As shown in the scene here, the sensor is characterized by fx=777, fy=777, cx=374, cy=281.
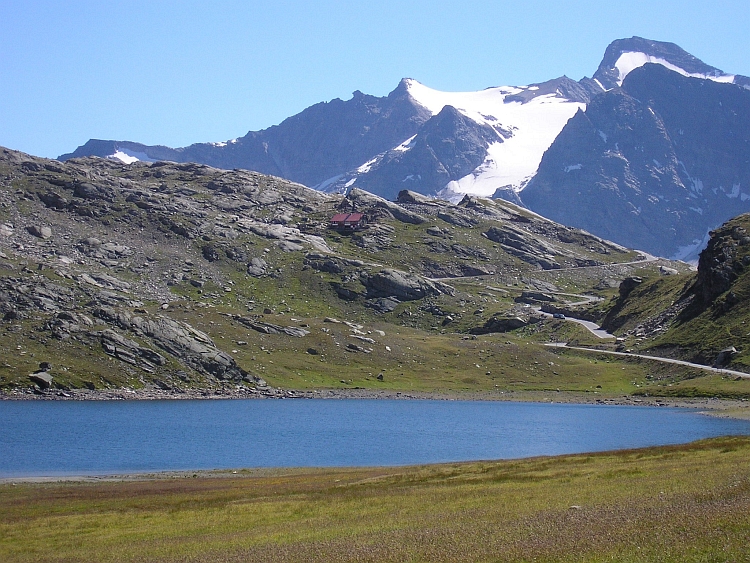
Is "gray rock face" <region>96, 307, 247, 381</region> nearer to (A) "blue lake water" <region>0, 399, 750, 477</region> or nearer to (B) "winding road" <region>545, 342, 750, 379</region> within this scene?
(A) "blue lake water" <region>0, 399, 750, 477</region>

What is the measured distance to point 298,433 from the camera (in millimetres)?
92188

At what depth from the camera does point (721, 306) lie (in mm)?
158625

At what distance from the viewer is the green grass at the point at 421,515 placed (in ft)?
80.6

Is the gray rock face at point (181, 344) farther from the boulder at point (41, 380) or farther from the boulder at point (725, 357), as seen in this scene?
the boulder at point (725, 357)

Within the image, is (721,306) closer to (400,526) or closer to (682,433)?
(682,433)

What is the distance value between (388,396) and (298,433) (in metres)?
48.3

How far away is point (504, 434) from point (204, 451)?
3600cm

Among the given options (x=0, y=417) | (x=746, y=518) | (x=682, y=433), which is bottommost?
(x=0, y=417)

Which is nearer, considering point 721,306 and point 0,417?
point 0,417

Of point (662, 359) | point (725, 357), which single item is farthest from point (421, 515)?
point (662, 359)

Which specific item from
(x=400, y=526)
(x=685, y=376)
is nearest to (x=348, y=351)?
(x=685, y=376)

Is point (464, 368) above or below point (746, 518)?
below

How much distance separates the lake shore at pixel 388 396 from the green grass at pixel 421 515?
6190cm

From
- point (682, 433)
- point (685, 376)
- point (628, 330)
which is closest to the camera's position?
point (682, 433)
